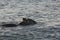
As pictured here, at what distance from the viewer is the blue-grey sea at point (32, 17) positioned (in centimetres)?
238

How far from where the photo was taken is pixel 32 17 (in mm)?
2922

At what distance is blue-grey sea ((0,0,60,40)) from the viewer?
238 centimetres

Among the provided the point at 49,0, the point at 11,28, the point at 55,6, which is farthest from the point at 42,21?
the point at 49,0

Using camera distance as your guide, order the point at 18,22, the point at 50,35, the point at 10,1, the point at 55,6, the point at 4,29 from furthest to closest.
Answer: the point at 10,1, the point at 55,6, the point at 18,22, the point at 4,29, the point at 50,35

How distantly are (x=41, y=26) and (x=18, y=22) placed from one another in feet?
0.93

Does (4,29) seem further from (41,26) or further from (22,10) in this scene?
(22,10)

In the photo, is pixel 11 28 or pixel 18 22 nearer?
pixel 11 28

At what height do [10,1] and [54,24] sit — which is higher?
[10,1]

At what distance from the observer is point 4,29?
255 centimetres

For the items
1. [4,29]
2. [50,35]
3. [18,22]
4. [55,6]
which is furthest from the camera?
[55,6]

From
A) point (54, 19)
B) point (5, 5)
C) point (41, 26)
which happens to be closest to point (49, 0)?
point (5, 5)

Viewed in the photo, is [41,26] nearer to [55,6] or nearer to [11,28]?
[11,28]

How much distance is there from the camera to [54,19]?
2836 millimetres

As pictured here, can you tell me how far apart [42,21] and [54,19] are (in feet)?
0.54
